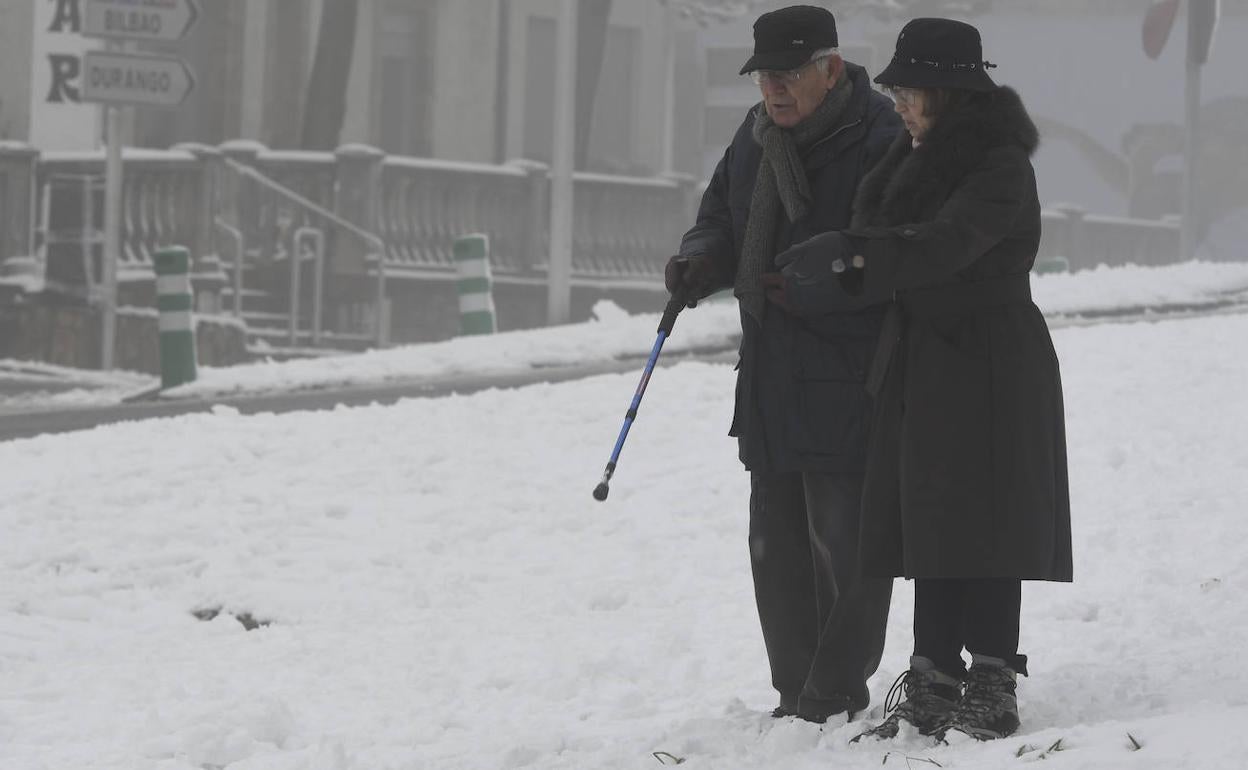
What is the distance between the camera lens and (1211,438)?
31.8 ft

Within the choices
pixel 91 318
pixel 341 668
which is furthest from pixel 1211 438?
pixel 91 318

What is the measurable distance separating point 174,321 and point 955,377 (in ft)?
36.5

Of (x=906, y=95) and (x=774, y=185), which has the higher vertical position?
(x=906, y=95)

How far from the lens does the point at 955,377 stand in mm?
4949

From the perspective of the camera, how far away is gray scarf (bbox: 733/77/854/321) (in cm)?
526

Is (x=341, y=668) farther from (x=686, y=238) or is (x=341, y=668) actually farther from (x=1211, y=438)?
(x=1211, y=438)

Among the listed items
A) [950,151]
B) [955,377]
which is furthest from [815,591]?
[950,151]

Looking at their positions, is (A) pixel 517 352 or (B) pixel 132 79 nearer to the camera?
(A) pixel 517 352

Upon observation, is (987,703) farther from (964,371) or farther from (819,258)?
(819,258)

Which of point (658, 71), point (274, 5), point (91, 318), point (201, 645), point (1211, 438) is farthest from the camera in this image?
point (658, 71)

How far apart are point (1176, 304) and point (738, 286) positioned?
13.8m

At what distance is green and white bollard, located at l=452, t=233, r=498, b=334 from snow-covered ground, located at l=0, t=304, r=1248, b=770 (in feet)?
18.1

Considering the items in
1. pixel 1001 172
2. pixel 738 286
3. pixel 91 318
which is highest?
pixel 1001 172

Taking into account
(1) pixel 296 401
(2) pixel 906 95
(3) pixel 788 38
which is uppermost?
(3) pixel 788 38
